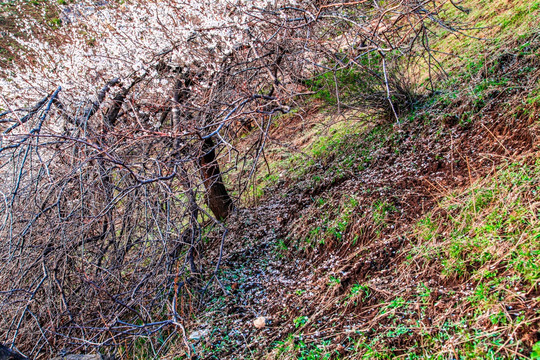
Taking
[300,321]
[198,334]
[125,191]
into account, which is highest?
[125,191]

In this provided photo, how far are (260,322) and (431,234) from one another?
1414 millimetres

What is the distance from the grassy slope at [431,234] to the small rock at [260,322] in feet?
0.29

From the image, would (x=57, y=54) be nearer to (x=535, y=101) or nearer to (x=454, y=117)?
(x=454, y=117)

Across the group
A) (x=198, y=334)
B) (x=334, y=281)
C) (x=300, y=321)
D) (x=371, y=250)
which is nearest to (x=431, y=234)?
(x=371, y=250)

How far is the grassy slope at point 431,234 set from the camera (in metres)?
1.88

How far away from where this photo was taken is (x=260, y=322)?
107 inches

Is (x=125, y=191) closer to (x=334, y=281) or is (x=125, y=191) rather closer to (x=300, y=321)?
(x=300, y=321)

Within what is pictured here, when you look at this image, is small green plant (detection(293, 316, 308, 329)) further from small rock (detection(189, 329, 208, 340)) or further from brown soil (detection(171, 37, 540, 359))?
small rock (detection(189, 329, 208, 340))

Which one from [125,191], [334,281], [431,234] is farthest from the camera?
[334,281]

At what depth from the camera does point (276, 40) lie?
3.63 metres

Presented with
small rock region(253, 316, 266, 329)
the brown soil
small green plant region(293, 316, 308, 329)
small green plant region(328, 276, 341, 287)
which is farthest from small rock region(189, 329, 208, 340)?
small green plant region(328, 276, 341, 287)

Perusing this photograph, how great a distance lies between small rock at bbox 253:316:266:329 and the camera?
2.71 m

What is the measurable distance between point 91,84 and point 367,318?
3978 mm

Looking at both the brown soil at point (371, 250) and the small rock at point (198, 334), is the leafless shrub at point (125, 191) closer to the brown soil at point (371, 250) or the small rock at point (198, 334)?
the small rock at point (198, 334)
